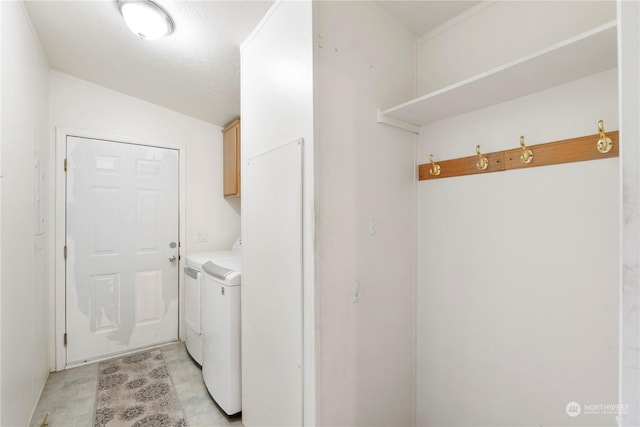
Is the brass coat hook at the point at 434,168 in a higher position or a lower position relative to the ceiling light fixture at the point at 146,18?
lower

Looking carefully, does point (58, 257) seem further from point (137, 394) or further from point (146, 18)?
point (146, 18)

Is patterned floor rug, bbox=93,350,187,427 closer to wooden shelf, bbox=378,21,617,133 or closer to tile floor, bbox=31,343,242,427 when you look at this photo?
tile floor, bbox=31,343,242,427

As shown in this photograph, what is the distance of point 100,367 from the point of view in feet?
7.96

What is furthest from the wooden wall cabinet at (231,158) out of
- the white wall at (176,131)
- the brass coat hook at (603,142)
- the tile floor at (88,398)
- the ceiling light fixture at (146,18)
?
the brass coat hook at (603,142)

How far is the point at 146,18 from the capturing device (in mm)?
1530

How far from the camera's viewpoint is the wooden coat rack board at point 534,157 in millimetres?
1060

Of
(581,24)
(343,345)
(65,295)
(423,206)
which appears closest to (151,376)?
(65,295)

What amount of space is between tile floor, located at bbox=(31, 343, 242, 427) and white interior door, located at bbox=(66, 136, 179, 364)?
0.26m

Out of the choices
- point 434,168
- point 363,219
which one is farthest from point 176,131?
point 434,168

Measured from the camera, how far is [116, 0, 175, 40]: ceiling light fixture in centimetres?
149

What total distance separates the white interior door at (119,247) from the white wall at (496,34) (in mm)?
2504

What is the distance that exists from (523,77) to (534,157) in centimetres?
34

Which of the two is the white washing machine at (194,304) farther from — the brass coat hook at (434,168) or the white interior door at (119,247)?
the brass coat hook at (434,168)

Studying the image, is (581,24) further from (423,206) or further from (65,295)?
(65,295)
